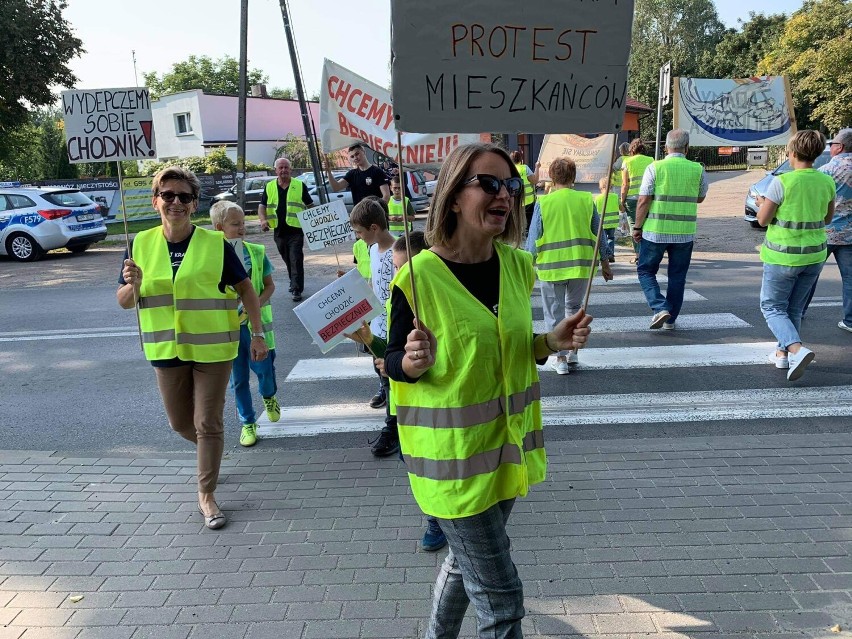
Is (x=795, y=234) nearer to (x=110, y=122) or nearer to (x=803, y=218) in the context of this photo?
(x=803, y=218)

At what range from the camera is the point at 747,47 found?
50.7 meters

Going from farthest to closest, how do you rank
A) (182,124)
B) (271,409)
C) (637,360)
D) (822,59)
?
(182,124), (822,59), (637,360), (271,409)

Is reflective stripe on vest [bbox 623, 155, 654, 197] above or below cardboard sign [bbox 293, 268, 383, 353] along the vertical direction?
above

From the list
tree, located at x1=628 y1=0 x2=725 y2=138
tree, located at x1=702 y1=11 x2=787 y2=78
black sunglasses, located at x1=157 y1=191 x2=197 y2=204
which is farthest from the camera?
tree, located at x1=628 y1=0 x2=725 y2=138

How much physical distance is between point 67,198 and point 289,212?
9812mm

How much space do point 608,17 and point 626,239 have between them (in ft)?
42.8

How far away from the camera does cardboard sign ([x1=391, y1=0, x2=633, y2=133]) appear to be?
2352 mm

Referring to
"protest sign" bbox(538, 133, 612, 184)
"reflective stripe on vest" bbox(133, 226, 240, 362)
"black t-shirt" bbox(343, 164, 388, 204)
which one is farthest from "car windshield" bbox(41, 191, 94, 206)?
"reflective stripe on vest" bbox(133, 226, 240, 362)

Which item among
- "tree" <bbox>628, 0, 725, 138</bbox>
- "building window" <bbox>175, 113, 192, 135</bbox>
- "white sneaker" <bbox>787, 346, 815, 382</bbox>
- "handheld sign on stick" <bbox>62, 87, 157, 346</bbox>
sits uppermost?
"tree" <bbox>628, 0, 725, 138</bbox>

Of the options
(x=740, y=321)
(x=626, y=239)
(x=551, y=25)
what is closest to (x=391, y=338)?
(x=551, y=25)

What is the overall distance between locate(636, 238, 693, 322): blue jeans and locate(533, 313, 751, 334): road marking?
230 millimetres

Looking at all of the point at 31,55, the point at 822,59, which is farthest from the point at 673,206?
the point at 822,59

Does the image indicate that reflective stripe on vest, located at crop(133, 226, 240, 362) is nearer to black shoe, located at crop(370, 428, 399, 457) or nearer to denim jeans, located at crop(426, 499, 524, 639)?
black shoe, located at crop(370, 428, 399, 457)

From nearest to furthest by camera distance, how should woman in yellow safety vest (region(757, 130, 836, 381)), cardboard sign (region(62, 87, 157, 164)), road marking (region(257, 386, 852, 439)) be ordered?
cardboard sign (region(62, 87, 157, 164)) → road marking (region(257, 386, 852, 439)) → woman in yellow safety vest (region(757, 130, 836, 381))
